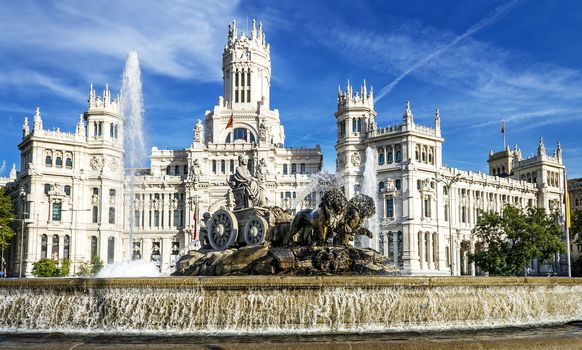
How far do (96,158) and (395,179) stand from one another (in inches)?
1775

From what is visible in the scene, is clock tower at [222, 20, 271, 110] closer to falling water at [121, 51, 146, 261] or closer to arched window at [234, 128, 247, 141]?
arched window at [234, 128, 247, 141]

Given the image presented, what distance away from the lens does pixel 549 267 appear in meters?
96.4

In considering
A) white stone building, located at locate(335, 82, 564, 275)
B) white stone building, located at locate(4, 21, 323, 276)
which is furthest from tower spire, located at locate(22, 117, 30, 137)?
white stone building, located at locate(335, 82, 564, 275)

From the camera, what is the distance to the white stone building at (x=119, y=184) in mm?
84812

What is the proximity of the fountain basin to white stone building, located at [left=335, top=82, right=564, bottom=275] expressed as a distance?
60919mm

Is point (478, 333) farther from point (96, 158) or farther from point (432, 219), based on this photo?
point (96, 158)

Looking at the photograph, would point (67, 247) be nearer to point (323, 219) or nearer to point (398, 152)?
point (398, 152)

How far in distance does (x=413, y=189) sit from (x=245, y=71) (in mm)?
42719

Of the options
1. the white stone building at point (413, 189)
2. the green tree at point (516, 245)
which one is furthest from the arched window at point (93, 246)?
the green tree at point (516, 245)

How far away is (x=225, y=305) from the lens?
16344mm

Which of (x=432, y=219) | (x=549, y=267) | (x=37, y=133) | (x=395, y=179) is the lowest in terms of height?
(x=549, y=267)

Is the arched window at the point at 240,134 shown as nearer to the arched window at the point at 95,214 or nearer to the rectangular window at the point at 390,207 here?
the arched window at the point at 95,214

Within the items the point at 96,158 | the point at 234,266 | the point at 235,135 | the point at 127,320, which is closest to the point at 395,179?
the point at 235,135

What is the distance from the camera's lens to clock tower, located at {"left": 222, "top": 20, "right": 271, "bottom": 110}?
107m
